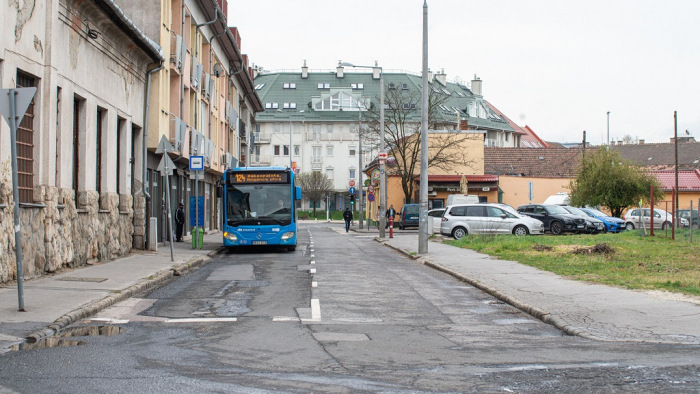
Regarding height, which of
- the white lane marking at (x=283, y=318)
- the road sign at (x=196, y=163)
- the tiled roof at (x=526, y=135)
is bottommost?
the white lane marking at (x=283, y=318)

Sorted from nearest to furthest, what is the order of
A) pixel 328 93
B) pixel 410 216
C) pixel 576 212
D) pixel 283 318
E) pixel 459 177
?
pixel 283 318
pixel 576 212
pixel 410 216
pixel 459 177
pixel 328 93

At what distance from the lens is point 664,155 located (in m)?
85.4

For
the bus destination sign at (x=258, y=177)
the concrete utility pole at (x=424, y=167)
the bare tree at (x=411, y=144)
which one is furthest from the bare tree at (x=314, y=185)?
the concrete utility pole at (x=424, y=167)

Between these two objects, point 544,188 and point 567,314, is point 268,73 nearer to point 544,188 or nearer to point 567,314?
point 544,188

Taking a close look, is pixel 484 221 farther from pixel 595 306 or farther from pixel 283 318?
pixel 283 318

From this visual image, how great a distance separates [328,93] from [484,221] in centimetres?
6885

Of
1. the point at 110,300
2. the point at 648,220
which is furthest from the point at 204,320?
the point at 648,220

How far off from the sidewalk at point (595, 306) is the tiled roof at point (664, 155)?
6795 centimetres

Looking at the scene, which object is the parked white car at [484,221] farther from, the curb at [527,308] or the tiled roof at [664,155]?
the tiled roof at [664,155]

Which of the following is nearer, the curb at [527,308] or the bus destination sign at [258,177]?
the curb at [527,308]

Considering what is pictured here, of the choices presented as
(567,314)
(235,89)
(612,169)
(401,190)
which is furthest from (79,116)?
(401,190)

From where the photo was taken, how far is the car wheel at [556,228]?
39869mm

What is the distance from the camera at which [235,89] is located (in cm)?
5575

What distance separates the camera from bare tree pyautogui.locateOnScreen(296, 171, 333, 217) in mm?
93750
